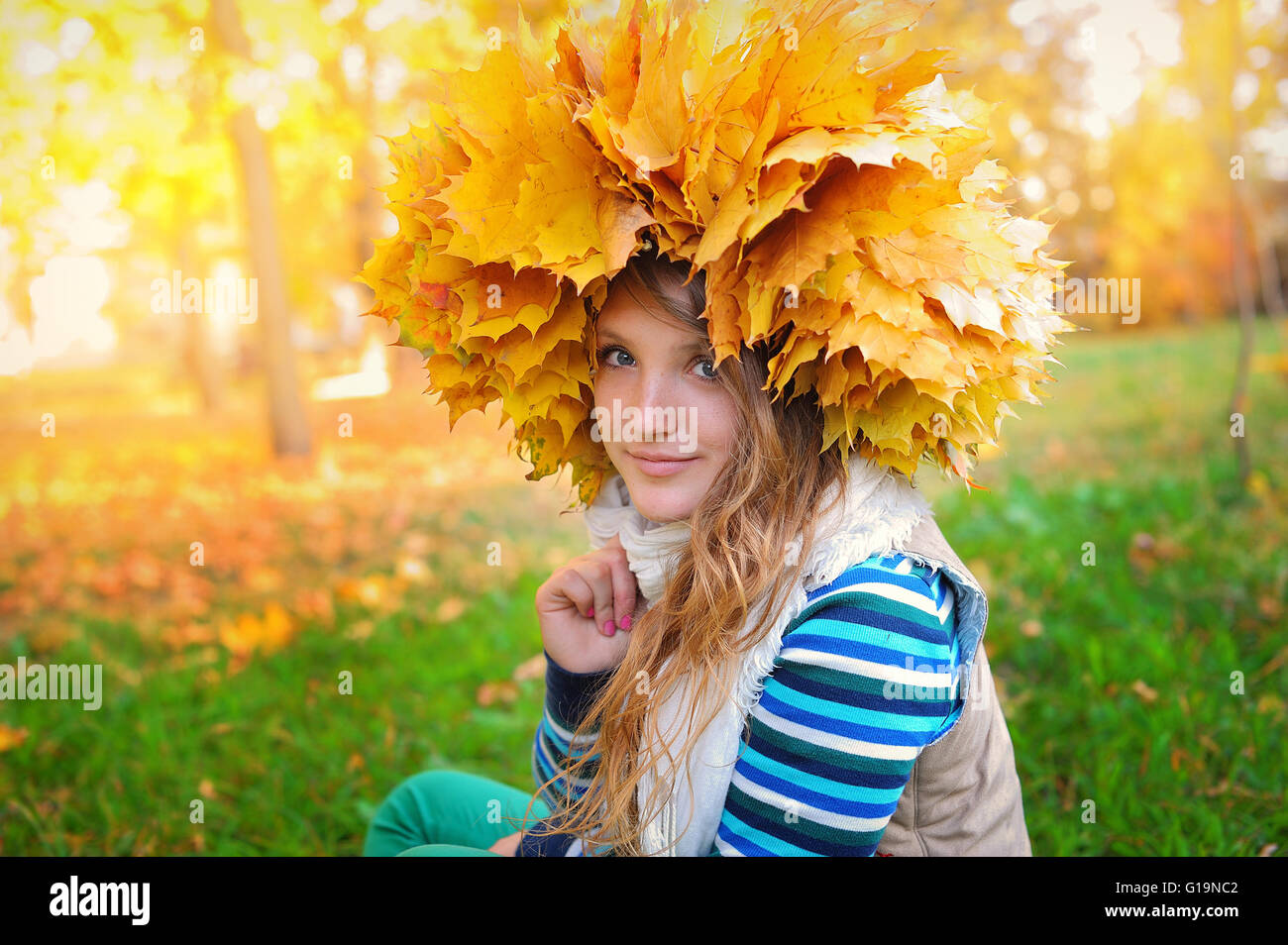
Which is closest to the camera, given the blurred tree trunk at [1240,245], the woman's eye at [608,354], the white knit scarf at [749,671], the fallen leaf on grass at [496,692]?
the white knit scarf at [749,671]

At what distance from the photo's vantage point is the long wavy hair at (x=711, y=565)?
161 centimetres

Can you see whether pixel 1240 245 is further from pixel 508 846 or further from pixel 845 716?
pixel 508 846

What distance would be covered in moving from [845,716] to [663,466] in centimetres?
60

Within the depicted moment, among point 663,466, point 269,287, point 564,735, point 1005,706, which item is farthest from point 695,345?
point 269,287

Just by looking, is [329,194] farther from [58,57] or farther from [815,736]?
[815,736]

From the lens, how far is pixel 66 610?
512 cm

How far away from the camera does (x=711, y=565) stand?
5.37 ft

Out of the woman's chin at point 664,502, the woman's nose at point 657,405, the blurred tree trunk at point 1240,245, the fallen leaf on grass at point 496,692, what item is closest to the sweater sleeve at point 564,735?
the woman's chin at point 664,502

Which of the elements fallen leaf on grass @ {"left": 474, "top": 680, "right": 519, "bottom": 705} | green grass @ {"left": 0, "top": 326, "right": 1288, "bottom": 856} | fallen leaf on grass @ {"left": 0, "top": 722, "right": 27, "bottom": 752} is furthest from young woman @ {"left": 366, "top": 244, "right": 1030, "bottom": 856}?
fallen leaf on grass @ {"left": 0, "top": 722, "right": 27, "bottom": 752}

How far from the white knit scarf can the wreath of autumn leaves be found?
0.09 metres

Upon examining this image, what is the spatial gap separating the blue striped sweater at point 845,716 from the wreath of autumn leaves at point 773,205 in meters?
0.29

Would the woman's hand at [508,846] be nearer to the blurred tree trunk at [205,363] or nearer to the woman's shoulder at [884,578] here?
the woman's shoulder at [884,578]

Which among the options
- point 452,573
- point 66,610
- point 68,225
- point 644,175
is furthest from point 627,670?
point 68,225

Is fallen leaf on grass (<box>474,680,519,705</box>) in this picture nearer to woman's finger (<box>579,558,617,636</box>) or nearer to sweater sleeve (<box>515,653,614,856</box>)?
sweater sleeve (<box>515,653,614,856</box>)
